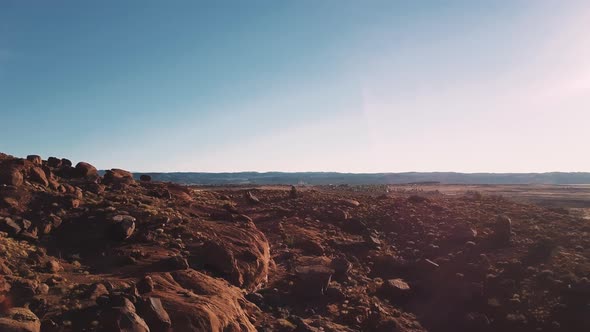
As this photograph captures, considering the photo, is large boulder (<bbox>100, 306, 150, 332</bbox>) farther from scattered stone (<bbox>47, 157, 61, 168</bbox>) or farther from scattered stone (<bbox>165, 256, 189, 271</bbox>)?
scattered stone (<bbox>47, 157, 61, 168</bbox>)

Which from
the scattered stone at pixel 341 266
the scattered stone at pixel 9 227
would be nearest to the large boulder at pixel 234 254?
the scattered stone at pixel 341 266

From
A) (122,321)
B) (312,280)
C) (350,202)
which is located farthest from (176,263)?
(350,202)

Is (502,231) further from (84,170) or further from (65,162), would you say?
(65,162)

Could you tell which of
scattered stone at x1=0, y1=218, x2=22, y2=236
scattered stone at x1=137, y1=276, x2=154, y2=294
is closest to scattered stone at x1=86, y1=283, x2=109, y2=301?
scattered stone at x1=137, y1=276, x2=154, y2=294

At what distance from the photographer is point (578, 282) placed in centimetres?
1823

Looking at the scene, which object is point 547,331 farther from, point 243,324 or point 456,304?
point 243,324

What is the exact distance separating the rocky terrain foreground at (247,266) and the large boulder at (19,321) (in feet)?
0.08

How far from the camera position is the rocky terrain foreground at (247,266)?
1087 centimetres

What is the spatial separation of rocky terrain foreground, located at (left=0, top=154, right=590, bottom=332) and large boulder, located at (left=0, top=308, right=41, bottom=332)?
25 mm

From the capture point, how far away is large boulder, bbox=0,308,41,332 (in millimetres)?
8359

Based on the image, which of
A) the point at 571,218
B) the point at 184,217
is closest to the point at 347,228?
the point at 184,217

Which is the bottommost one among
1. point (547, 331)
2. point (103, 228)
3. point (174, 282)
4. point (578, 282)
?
point (547, 331)

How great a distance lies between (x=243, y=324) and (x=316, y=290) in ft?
14.7

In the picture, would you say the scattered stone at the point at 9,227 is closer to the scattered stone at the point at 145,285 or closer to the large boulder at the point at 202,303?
the large boulder at the point at 202,303
